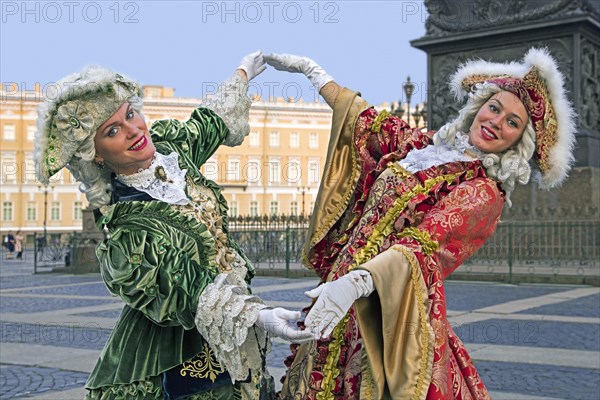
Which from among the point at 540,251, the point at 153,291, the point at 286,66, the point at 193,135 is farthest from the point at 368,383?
the point at 540,251

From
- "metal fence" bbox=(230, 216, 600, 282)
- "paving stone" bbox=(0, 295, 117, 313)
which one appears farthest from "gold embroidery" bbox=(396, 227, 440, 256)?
"metal fence" bbox=(230, 216, 600, 282)

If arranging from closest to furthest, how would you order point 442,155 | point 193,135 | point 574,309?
point 442,155 → point 193,135 → point 574,309

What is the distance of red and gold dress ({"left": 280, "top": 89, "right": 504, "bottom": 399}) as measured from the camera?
2.53 metres

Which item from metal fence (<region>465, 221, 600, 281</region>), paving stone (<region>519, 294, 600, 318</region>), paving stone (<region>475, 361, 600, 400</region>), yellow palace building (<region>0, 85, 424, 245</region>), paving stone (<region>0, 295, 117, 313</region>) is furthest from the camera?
yellow palace building (<region>0, 85, 424, 245</region>)

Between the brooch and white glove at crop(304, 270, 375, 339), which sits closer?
white glove at crop(304, 270, 375, 339)

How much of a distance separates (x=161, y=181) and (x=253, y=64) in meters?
0.76

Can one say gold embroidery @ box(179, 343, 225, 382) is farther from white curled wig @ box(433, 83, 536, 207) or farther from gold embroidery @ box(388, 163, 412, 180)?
white curled wig @ box(433, 83, 536, 207)

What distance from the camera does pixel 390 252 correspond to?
2.55 metres

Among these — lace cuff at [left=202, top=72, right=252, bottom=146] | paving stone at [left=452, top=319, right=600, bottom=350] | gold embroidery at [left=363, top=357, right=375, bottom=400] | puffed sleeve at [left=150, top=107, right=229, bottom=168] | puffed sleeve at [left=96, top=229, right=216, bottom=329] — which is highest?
lace cuff at [left=202, top=72, right=252, bottom=146]

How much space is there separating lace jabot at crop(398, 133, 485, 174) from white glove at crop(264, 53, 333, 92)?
51 centimetres

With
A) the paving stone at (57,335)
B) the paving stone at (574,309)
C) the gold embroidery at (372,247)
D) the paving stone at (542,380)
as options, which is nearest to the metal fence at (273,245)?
the paving stone at (574,309)

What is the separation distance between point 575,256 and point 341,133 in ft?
40.4

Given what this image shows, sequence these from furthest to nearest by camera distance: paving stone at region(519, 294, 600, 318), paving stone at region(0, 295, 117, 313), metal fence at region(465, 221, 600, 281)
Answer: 1. metal fence at region(465, 221, 600, 281)
2. paving stone at region(0, 295, 117, 313)
3. paving stone at region(519, 294, 600, 318)

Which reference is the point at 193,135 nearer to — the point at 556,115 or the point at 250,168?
the point at 556,115
